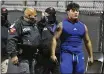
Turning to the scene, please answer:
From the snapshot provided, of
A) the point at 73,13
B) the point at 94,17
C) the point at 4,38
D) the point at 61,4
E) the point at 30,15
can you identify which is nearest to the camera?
the point at 73,13

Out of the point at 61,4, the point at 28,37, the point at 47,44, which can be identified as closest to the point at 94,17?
the point at 61,4

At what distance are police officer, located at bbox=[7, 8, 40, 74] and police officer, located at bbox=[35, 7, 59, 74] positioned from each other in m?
0.29

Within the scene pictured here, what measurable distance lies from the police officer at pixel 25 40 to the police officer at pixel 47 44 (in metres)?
0.29

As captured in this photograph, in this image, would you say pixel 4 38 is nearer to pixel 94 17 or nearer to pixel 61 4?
pixel 94 17

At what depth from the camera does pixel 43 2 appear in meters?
11.4

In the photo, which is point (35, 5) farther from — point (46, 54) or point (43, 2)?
point (46, 54)

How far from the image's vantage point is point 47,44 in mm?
8016

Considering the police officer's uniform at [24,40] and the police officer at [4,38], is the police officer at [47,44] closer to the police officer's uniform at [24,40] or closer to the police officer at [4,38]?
the police officer's uniform at [24,40]

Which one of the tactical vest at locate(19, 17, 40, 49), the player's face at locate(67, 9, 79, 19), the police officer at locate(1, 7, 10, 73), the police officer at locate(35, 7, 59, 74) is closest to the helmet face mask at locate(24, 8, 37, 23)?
the tactical vest at locate(19, 17, 40, 49)

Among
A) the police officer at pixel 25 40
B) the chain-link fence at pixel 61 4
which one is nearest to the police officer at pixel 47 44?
A: the police officer at pixel 25 40

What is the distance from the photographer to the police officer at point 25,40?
24.8 feet

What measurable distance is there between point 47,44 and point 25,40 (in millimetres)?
565

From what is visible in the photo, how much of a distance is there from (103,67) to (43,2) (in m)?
3.09

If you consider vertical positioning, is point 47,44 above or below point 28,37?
below
